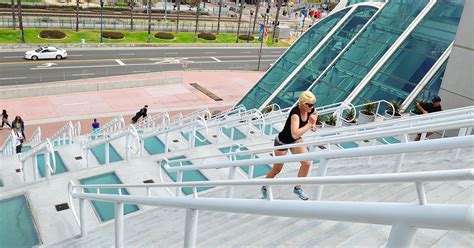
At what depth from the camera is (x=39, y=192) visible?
9.34 m

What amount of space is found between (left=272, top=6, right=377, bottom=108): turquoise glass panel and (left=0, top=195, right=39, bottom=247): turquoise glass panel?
13.8 meters

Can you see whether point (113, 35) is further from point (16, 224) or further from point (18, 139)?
point (16, 224)

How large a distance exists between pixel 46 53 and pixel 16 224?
35419mm

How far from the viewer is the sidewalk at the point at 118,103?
2581 centimetres

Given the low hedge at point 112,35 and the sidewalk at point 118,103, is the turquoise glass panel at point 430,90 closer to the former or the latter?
the sidewalk at point 118,103

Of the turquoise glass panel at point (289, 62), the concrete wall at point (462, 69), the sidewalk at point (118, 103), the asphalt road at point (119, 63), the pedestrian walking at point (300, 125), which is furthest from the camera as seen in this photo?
the asphalt road at point (119, 63)

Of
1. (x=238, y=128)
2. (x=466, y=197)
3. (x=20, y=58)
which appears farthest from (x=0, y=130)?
(x=466, y=197)

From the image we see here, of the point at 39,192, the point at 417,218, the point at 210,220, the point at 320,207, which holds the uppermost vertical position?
the point at 417,218

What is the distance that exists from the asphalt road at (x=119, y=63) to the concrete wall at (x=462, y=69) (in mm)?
29949

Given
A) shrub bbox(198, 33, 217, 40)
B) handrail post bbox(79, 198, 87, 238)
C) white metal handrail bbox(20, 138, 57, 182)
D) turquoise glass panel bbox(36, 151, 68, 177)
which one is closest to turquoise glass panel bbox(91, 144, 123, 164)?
turquoise glass panel bbox(36, 151, 68, 177)

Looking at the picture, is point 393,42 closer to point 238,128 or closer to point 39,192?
point 238,128

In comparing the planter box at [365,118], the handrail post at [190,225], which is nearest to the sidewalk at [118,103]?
the planter box at [365,118]

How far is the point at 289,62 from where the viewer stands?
75.9 ft

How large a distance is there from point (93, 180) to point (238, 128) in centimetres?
587
